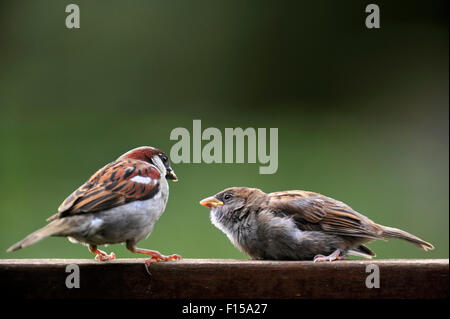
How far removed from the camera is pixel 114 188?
8.17ft

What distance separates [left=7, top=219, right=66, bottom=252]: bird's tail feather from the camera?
1.95 meters

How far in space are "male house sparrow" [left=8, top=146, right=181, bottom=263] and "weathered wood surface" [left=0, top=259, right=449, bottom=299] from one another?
12 centimetres

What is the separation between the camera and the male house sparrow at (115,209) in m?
2.36

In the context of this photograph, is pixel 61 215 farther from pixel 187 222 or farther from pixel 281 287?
pixel 187 222

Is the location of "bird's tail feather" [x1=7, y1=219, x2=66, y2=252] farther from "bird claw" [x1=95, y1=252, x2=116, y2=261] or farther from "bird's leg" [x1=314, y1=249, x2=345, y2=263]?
"bird's leg" [x1=314, y1=249, x2=345, y2=263]

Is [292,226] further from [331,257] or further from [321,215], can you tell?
[331,257]

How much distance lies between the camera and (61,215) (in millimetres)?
2348

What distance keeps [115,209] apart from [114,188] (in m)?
0.09

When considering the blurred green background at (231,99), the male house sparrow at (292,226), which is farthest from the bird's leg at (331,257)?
the blurred green background at (231,99)

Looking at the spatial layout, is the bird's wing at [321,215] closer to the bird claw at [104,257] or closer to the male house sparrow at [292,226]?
the male house sparrow at [292,226]

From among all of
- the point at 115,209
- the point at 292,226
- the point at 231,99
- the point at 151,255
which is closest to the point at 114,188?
the point at 115,209

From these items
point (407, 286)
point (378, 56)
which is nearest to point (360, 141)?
point (378, 56)

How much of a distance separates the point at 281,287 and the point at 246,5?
5.10 metres

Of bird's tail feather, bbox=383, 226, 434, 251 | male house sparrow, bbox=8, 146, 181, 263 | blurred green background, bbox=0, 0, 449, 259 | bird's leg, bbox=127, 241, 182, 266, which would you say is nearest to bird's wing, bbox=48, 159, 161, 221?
male house sparrow, bbox=8, 146, 181, 263
